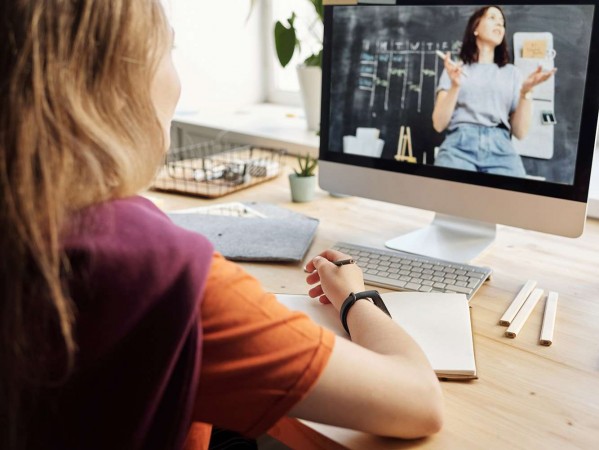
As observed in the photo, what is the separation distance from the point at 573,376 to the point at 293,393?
41cm

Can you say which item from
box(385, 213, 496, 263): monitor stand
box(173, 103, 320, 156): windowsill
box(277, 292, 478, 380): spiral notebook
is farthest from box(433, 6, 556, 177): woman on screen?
box(173, 103, 320, 156): windowsill

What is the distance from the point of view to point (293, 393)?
61cm

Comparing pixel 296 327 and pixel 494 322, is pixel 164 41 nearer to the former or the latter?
pixel 296 327

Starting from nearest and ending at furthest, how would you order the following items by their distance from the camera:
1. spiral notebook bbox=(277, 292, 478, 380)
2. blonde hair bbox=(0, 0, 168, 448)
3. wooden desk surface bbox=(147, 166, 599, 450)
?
blonde hair bbox=(0, 0, 168, 448) → wooden desk surface bbox=(147, 166, 599, 450) → spiral notebook bbox=(277, 292, 478, 380)

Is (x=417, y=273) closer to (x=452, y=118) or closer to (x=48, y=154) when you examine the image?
(x=452, y=118)

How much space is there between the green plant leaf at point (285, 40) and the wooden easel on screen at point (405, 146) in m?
0.91

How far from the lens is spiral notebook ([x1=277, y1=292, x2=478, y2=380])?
822mm

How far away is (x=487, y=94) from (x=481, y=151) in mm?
97

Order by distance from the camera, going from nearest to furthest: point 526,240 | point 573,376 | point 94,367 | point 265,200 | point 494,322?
point 94,367, point 573,376, point 494,322, point 526,240, point 265,200

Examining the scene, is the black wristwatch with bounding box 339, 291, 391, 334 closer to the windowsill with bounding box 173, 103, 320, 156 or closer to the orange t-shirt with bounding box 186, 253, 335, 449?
the orange t-shirt with bounding box 186, 253, 335, 449

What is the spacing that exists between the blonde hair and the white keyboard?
575mm

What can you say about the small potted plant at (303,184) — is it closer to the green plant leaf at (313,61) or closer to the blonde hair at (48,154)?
the green plant leaf at (313,61)

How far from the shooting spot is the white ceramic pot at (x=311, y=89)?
1.99 meters

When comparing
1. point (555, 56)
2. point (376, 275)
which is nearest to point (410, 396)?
point (376, 275)
